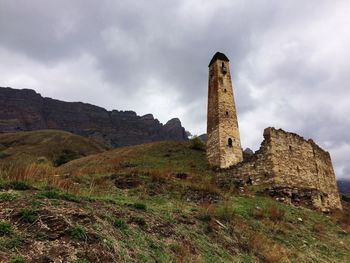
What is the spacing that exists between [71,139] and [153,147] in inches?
1301

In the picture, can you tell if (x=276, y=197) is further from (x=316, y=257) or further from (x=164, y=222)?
(x=164, y=222)

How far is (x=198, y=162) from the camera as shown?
2812 centimetres

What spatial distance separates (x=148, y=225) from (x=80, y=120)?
5285 inches

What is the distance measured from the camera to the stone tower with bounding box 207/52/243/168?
1006 inches

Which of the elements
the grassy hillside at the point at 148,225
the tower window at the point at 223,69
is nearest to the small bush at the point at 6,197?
the grassy hillside at the point at 148,225

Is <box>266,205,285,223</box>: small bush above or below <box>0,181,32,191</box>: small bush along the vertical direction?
above

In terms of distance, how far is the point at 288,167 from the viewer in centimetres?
2220

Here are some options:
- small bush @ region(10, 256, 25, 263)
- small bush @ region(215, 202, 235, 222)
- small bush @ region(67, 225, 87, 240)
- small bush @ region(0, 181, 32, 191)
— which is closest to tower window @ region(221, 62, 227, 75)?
small bush @ region(215, 202, 235, 222)

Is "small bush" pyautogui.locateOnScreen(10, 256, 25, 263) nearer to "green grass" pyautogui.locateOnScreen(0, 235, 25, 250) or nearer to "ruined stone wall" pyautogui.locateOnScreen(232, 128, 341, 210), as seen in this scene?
"green grass" pyautogui.locateOnScreen(0, 235, 25, 250)

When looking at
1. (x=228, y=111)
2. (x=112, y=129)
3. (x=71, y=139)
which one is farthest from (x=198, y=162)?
(x=112, y=129)

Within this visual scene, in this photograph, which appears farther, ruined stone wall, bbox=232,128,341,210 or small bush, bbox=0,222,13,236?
ruined stone wall, bbox=232,128,341,210

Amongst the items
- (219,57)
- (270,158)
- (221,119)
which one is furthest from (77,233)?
(219,57)

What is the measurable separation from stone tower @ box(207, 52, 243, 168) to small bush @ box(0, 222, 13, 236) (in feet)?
66.6

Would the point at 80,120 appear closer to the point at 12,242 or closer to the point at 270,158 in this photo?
the point at 270,158
